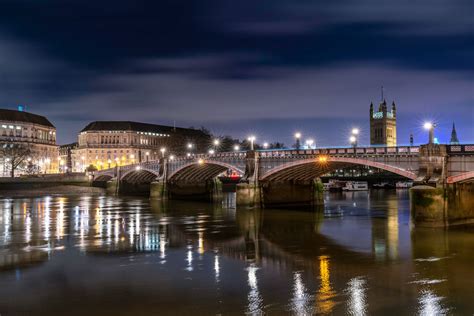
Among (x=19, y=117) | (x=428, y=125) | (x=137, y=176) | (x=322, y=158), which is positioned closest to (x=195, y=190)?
(x=137, y=176)

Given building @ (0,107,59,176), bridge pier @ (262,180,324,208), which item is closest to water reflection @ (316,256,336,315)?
bridge pier @ (262,180,324,208)

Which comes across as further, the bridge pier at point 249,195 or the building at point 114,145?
the building at point 114,145

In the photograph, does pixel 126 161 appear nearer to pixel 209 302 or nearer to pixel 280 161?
pixel 280 161

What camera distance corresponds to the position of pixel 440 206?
3731 centimetres

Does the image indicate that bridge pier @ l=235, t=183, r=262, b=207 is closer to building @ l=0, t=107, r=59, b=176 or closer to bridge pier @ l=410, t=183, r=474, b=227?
bridge pier @ l=410, t=183, r=474, b=227

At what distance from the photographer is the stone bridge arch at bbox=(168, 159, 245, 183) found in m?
75.2

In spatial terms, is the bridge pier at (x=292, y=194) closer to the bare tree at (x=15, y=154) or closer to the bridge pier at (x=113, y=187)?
the bridge pier at (x=113, y=187)

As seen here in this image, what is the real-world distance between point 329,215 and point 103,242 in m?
25.7

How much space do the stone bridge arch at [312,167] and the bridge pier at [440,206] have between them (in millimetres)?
4660

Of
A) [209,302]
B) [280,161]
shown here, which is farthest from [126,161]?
[209,302]

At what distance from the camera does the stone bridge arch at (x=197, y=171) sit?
75.2m

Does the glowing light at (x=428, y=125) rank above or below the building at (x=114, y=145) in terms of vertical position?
below

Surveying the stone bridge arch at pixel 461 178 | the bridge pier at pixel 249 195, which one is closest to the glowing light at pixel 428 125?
the stone bridge arch at pixel 461 178

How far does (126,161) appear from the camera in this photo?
7475 inches
